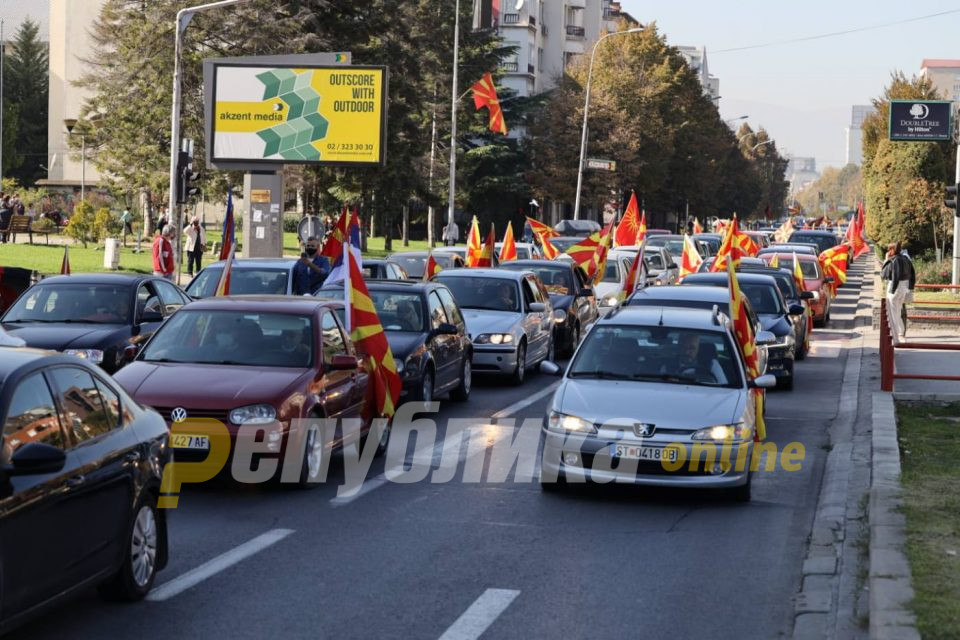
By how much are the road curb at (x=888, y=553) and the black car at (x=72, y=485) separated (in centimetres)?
381

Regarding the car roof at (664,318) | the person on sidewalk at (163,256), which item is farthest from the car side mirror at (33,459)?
the person on sidewalk at (163,256)

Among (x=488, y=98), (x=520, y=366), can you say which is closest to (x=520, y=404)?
(x=520, y=366)

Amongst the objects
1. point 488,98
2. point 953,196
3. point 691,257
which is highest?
point 488,98

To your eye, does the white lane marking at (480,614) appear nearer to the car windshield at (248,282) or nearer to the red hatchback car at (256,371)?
the red hatchback car at (256,371)

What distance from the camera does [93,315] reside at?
54.0 feet

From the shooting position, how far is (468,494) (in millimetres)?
11539

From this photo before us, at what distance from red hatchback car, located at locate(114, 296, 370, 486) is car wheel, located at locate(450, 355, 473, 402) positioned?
4.63 m

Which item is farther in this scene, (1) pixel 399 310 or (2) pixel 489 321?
(2) pixel 489 321

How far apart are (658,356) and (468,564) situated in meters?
3.92

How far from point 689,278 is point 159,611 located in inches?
606

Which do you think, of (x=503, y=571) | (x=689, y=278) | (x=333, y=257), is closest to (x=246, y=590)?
(x=503, y=571)

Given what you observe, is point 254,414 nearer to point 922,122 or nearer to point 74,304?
point 74,304

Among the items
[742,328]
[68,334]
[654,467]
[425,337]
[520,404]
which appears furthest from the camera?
[520,404]

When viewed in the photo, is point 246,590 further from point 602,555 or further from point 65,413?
point 602,555
